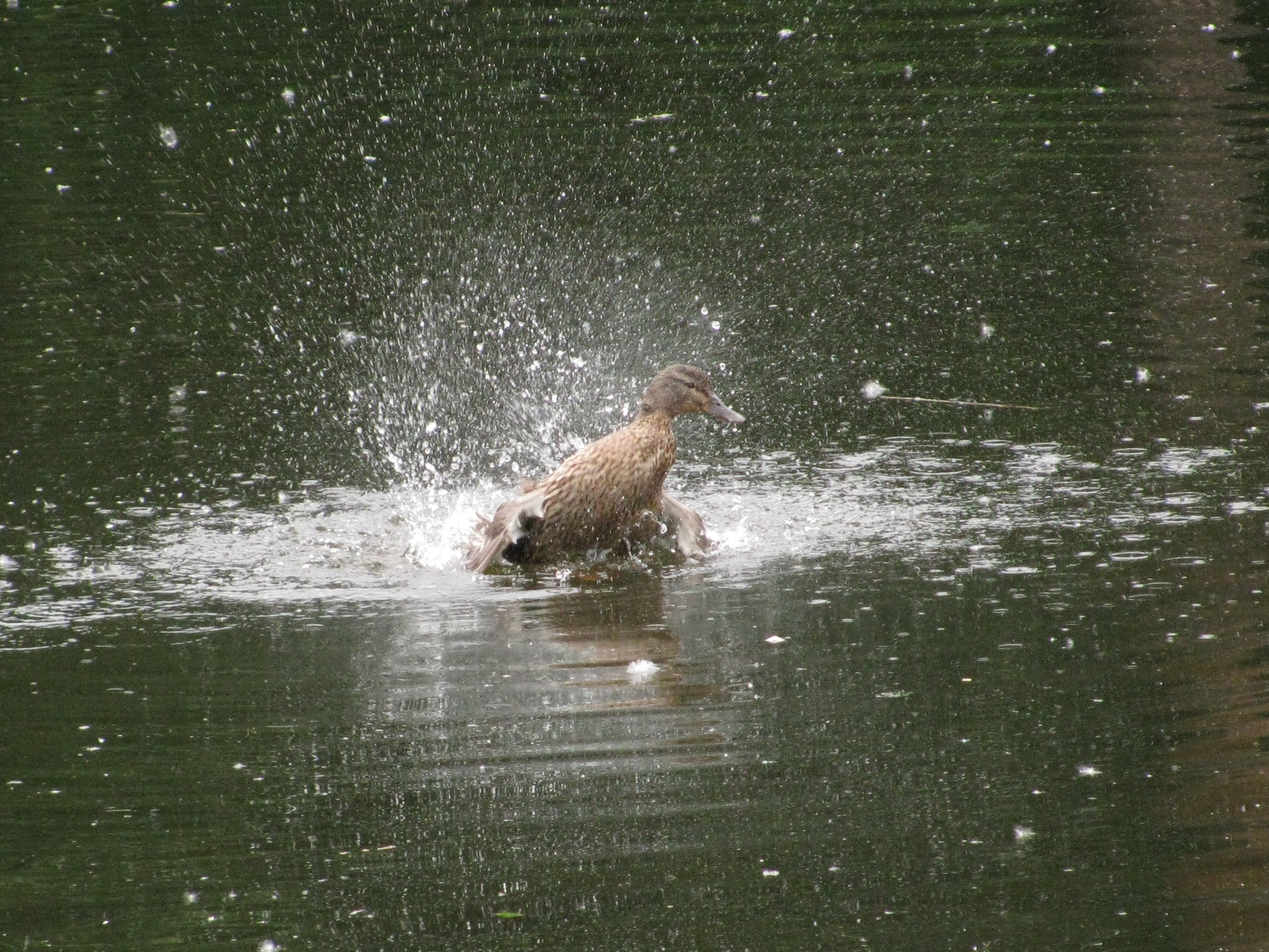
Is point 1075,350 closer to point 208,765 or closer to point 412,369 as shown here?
point 412,369

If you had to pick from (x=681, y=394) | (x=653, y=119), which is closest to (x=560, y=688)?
(x=681, y=394)

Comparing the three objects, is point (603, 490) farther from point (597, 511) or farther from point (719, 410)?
point (719, 410)

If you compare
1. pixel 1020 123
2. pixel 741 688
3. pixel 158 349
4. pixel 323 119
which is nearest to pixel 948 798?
pixel 741 688

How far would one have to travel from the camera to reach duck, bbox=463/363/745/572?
755 cm

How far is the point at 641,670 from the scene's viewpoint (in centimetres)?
605

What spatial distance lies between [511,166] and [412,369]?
15.3 feet

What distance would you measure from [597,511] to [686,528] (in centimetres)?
38

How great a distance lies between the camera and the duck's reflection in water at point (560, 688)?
209 inches

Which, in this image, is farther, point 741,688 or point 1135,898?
point 741,688

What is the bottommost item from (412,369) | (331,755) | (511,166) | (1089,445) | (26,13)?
(331,755)

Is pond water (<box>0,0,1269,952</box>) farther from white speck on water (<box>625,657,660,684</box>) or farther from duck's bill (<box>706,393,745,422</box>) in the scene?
duck's bill (<box>706,393,745,422</box>)

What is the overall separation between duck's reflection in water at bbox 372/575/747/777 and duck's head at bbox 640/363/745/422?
1.15m

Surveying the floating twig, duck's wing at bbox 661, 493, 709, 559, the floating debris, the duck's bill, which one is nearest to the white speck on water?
duck's wing at bbox 661, 493, 709, 559

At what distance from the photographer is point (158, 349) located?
10.6 meters
